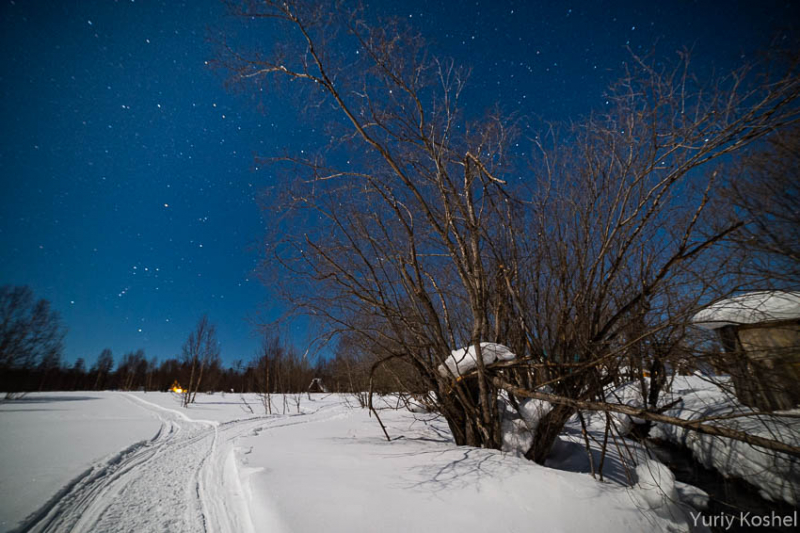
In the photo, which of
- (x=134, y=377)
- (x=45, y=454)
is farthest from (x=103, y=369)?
(x=45, y=454)

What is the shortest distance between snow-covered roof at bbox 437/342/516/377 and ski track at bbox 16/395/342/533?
275 cm

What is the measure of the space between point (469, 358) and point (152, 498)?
4.23 metres

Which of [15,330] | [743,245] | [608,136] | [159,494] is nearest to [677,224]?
[743,245]

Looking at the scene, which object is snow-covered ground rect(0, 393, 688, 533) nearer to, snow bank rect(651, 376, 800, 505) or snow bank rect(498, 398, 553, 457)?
snow bank rect(498, 398, 553, 457)

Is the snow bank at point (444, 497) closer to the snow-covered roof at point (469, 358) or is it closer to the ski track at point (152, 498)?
the ski track at point (152, 498)

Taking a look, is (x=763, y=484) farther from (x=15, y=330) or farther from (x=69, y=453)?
(x=15, y=330)

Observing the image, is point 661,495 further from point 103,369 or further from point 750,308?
point 103,369

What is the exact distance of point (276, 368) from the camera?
57.2ft

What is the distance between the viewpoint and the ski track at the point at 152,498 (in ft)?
9.30

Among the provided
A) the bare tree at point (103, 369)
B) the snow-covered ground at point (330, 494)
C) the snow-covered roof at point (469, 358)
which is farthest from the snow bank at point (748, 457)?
the bare tree at point (103, 369)

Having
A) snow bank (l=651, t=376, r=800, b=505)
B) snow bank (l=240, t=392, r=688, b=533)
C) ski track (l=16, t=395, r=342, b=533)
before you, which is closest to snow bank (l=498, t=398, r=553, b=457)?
snow bank (l=240, t=392, r=688, b=533)

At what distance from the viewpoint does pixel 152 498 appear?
3.53 m

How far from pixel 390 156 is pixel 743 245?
412cm

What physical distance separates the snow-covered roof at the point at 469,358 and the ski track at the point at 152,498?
2750mm
